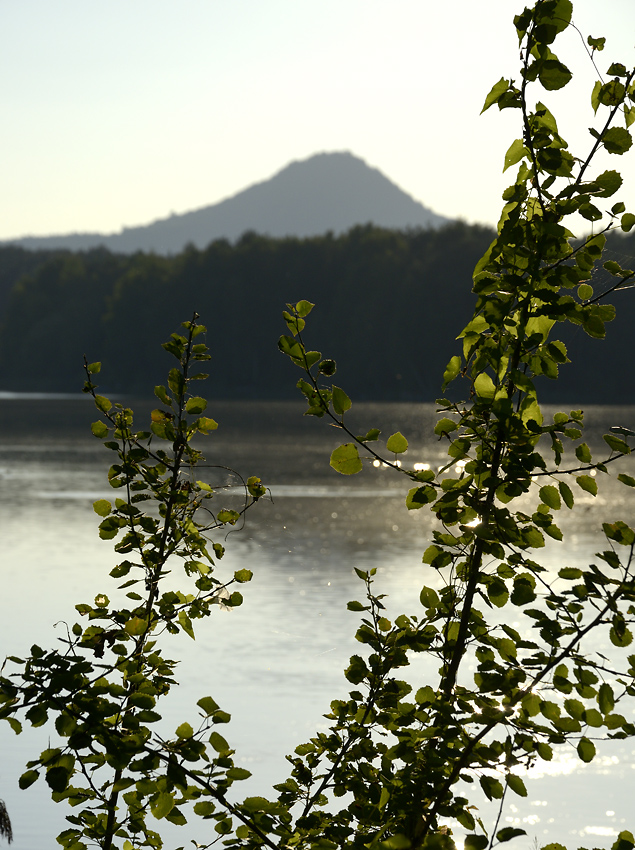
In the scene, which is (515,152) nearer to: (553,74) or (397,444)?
(553,74)

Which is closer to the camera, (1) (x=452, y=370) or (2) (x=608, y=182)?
(2) (x=608, y=182)

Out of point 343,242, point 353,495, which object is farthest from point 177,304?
point 353,495

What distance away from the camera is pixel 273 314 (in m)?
104

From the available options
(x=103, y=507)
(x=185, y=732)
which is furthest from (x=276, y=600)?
(x=185, y=732)

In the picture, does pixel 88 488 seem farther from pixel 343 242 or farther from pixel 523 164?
pixel 343 242

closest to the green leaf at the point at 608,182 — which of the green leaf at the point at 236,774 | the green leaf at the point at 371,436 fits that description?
the green leaf at the point at 371,436

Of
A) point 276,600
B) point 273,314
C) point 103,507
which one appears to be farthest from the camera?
point 273,314

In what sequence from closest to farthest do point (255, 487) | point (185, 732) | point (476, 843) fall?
point (476, 843)
point (185, 732)
point (255, 487)

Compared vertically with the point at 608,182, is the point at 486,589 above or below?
below

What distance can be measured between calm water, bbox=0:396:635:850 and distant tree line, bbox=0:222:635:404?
5788cm

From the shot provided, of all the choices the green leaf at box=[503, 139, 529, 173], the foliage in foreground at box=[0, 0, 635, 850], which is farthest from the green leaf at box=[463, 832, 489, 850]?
the green leaf at box=[503, 139, 529, 173]

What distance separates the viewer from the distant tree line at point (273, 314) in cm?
9400

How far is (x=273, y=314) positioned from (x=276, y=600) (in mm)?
89622

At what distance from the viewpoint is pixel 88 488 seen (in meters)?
28.4
